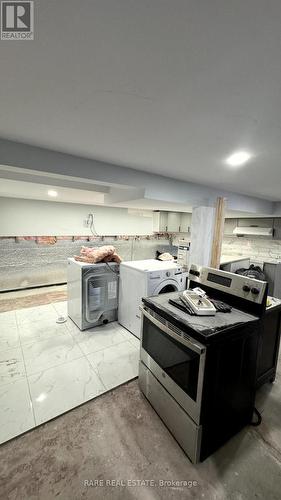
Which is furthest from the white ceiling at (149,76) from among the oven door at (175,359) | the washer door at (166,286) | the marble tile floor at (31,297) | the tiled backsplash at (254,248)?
the tiled backsplash at (254,248)

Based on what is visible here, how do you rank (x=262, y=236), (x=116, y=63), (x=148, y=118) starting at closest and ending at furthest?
(x=116, y=63)
(x=148, y=118)
(x=262, y=236)

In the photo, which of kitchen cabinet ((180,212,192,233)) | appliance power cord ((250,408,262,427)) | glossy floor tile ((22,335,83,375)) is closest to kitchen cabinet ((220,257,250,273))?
kitchen cabinet ((180,212,192,233))

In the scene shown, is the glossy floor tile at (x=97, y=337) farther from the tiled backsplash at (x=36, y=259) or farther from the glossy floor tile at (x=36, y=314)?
the tiled backsplash at (x=36, y=259)

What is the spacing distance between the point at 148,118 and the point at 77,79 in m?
0.43

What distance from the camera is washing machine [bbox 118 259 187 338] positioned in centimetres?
246

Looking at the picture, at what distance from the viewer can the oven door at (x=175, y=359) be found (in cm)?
124

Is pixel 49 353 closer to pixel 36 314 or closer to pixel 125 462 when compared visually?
pixel 36 314

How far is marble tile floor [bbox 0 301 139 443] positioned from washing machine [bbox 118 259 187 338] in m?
0.23

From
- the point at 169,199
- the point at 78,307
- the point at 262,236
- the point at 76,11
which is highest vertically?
the point at 76,11

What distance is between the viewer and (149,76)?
32.4 inches

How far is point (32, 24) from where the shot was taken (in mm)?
619

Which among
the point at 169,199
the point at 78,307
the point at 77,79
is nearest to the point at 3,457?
the point at 78,307

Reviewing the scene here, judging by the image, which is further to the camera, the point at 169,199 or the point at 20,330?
the point at 20,330

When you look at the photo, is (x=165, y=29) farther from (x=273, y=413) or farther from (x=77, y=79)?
(x=273, y=413)
